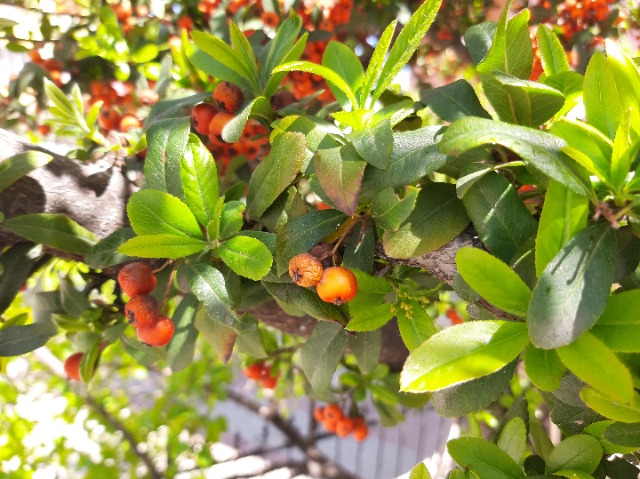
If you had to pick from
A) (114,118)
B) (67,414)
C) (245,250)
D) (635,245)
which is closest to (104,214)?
(245,250)

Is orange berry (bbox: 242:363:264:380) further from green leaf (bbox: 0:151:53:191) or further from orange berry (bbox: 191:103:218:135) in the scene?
green leaf (bbox: 0:151:53:191)

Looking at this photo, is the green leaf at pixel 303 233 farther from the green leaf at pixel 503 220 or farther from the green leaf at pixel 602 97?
the green leaf at pixel 602 97

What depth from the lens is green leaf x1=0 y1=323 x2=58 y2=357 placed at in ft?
2.73

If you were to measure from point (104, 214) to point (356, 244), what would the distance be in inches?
17.3

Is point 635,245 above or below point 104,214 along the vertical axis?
above

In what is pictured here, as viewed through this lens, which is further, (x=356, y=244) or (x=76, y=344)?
(x=76, y=344)

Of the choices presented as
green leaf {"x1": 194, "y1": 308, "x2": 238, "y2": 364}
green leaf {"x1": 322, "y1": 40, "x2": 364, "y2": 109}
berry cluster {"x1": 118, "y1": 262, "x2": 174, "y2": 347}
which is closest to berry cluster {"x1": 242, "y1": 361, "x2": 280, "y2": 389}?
green leaf {"x1": 194, "y1": 308, "x2": 238, "y2": 364}

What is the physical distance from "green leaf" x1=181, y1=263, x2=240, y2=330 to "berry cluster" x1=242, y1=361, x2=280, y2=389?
31.7 inches

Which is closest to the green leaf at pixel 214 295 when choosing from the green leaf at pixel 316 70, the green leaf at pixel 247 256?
the green leaf at pixel 247 256

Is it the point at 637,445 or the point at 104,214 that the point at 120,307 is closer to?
the point at 104,214

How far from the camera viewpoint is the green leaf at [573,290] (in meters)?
0.42

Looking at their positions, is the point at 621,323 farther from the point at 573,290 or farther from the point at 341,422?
the point at 341,422

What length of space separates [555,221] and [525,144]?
7cm

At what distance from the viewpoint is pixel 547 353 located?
0.49 meters
